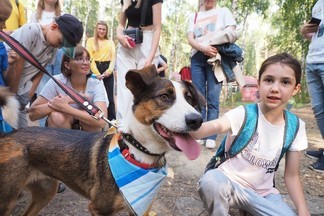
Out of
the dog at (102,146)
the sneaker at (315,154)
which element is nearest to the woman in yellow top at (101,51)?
the sneaker at (315,154)

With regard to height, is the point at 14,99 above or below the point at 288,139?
above

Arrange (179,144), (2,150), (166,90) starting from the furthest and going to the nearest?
(2,150) → (166,90) → (179,144)

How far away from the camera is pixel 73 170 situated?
242 centimetres

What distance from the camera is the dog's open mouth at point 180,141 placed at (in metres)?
2.09

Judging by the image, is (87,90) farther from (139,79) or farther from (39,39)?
(139,79)

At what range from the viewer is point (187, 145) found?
2113 mm

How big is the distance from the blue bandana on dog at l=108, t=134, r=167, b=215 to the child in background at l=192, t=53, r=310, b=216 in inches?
17.3

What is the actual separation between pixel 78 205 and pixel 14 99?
1285 mm

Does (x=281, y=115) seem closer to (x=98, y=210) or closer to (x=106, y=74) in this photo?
(x=98, y=210)

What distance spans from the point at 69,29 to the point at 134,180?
5.29ft

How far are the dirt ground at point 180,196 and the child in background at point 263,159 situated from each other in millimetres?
666

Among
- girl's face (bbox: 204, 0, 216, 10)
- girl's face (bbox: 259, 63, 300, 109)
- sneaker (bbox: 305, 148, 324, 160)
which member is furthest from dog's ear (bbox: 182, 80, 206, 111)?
sneaker (bbox: 305, 148, 324, 160)

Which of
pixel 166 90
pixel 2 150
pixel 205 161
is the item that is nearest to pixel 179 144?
pixel 166 90

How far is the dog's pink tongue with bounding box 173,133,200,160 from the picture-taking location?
2.08 metres
